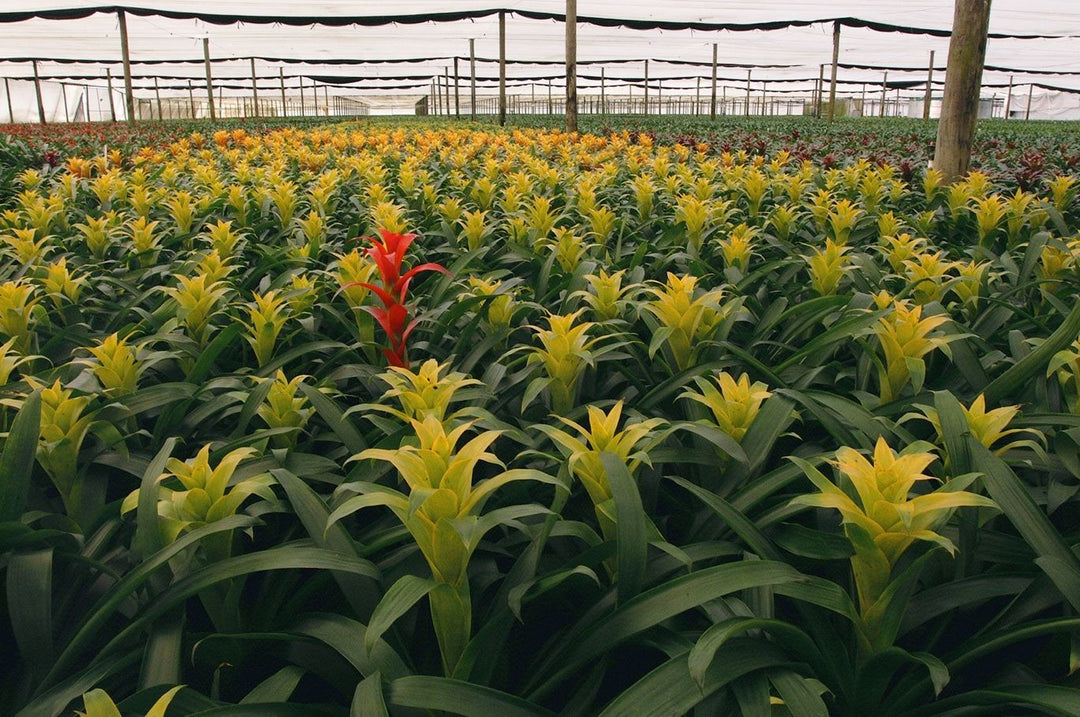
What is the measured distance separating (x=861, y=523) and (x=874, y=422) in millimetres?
594

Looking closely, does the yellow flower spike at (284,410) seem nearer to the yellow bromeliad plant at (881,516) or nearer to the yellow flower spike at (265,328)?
the yellow flower spike at (265,328)

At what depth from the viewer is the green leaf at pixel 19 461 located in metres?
1.39

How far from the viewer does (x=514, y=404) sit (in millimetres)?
2082

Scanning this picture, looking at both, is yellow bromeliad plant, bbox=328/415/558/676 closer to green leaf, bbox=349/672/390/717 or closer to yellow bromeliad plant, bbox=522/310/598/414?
green leaf, bbox=349/672/390/717

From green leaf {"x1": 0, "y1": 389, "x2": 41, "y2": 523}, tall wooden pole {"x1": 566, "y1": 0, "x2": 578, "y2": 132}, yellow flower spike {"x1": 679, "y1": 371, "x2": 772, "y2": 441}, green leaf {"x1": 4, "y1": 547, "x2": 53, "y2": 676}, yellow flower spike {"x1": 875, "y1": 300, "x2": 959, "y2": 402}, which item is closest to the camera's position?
green leaf {"x1": 4, "y1": 547, "x2": 53, "y2": 676}

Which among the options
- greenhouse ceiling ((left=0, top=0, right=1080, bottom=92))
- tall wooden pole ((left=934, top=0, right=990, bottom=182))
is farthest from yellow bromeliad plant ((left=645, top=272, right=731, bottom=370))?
greenhouse ceiling ((left=0, top=0, right=1080, bottom=92))

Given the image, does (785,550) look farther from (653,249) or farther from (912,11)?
(912,11)

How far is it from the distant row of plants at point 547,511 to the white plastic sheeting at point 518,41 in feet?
59.6

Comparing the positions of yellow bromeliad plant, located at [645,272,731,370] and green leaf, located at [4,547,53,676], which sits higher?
yellow bromeliad plant, located at [645,272,731,370]

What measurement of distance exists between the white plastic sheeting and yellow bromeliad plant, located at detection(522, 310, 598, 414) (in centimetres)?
1867

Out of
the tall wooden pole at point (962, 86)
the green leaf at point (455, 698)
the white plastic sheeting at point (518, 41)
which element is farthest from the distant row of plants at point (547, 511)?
the white plastic sheeting at point (518, 41)

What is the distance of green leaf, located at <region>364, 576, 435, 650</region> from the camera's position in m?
1.02

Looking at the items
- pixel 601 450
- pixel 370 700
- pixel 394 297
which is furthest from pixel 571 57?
pixel 370 700

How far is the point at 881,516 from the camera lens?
1.08 m
